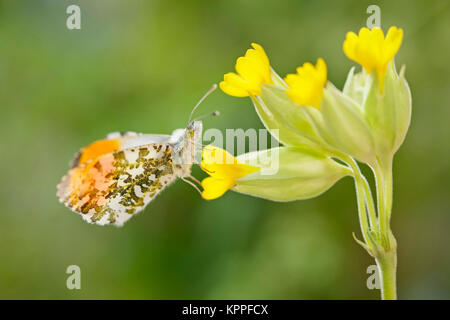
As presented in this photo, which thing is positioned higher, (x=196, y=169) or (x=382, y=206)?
(x=196, y=169)

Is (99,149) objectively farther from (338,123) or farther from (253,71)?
(338,123)

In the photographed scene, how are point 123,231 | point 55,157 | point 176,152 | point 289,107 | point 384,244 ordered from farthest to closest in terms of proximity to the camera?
1. point 55,157
2. point 123,231
3. point 176,152
4. point 289,107
5. point 384,244

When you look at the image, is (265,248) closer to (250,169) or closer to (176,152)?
(176,152)

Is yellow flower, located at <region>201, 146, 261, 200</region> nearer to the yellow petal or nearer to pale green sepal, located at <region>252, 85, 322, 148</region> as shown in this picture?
the yellow petal

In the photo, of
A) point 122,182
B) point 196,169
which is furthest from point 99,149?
point 196,169

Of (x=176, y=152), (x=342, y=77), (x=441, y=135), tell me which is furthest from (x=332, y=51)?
(x=176, y=152)
